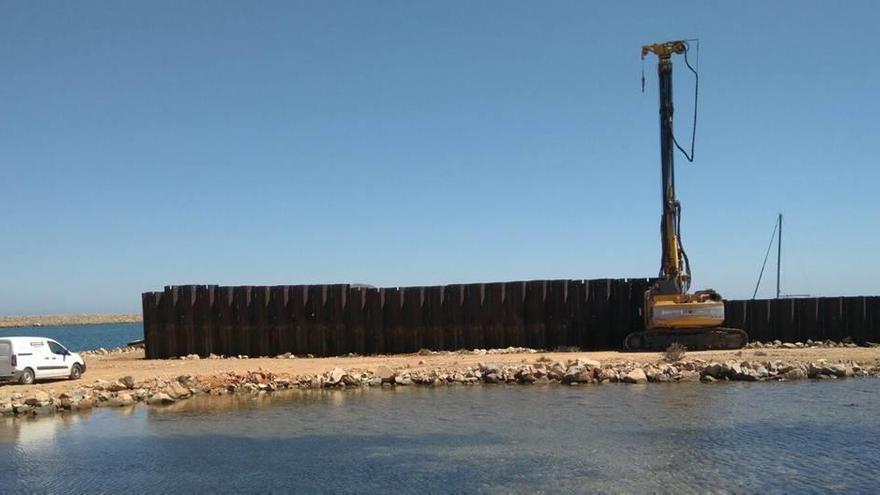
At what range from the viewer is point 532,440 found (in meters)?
15.7

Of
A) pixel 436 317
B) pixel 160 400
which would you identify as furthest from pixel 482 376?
pixel 160 400

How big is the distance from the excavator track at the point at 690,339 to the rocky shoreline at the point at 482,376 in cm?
447

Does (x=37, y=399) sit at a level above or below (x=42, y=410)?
above

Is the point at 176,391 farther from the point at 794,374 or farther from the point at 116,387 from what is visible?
the point at 794,374

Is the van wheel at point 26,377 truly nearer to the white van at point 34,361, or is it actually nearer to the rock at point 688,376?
the white van at point 34,361

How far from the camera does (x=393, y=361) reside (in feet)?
97.2

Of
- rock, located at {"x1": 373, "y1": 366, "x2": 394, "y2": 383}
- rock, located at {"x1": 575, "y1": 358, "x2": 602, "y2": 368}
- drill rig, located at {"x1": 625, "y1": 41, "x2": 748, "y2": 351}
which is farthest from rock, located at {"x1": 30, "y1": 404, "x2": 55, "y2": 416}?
drill rig, located at {"x1": 625, "y1": 41, "x2": 748, "y2": 351}

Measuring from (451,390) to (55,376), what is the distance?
12613mm

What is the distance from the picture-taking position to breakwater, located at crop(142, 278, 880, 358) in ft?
107

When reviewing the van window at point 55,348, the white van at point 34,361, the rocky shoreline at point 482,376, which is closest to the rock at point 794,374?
the rocky shoreline at point 482,376

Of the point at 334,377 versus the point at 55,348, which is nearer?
the point at 334,377

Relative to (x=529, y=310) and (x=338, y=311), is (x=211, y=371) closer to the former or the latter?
(x=338, y=311)

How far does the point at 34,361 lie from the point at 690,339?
22.3 m

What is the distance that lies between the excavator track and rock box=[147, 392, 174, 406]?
656 inches
